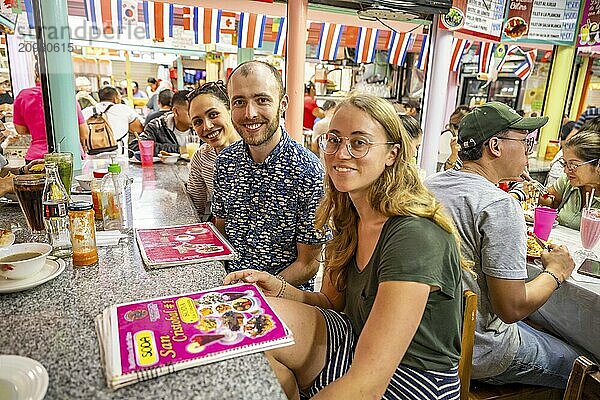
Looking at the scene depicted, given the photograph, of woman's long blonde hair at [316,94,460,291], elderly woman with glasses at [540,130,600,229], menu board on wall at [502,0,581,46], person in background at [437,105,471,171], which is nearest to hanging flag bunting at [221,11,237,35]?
person in background at [437,105,471,171]

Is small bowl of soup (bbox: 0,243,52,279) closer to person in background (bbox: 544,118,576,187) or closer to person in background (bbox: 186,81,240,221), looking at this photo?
person in background (bbox: 186,81,240,221)

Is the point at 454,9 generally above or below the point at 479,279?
above

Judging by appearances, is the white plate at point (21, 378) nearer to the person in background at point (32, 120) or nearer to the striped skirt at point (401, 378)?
the striped skirt at point (401, 378)

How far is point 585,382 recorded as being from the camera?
1.03 metres

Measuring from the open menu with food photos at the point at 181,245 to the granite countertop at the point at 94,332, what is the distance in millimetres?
35

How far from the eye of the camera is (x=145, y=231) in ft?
5.68

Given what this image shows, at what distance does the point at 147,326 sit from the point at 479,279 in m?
1.22

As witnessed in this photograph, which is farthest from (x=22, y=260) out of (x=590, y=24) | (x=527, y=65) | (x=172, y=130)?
(x=527, y=65)

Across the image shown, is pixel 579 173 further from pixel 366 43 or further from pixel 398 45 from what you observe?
pixel 398 45

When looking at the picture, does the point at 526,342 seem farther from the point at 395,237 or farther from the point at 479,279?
the point at 395,237

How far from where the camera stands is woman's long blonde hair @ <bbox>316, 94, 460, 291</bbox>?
1.24 meters

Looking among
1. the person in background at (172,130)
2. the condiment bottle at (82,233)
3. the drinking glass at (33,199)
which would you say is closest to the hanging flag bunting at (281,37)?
the person in background at (172,130)

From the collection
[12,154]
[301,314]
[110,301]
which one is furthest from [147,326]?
[12,154]

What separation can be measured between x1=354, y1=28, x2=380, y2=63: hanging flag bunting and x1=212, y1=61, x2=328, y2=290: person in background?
13.1 ft
